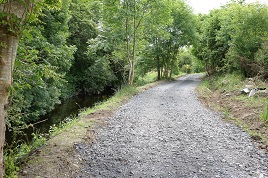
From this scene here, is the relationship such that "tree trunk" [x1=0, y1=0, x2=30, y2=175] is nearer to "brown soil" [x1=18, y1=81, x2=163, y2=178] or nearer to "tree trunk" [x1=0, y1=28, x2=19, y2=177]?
"tree trunk" [x1=0, y1=28, x2=19, y2=177]

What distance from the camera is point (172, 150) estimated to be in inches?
191

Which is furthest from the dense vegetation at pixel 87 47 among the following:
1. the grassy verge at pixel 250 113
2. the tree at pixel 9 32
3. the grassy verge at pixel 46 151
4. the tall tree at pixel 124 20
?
the grassy verge at pixel 250 113

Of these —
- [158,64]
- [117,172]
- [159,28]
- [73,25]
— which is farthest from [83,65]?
[117,172]

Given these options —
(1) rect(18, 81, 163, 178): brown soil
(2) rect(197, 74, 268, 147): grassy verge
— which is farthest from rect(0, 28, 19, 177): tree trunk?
(2) rect(197, 74, 268, 147): grassy verge

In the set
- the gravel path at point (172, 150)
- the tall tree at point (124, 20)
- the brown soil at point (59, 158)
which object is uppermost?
the tall tree at point (124, 20)

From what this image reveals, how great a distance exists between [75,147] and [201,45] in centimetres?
2530

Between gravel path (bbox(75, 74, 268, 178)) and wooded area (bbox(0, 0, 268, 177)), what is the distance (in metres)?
1.72

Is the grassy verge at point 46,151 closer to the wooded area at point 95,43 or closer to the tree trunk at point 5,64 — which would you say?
the wooded area at point 95,43

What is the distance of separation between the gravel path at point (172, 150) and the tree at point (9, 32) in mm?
2094

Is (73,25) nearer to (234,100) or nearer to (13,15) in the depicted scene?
(234,100)

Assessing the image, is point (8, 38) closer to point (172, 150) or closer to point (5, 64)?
point (5, 64)

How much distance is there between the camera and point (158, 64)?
2600cm

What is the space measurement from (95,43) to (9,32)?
1338 centimetres

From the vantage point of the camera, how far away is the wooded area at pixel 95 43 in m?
2.59
